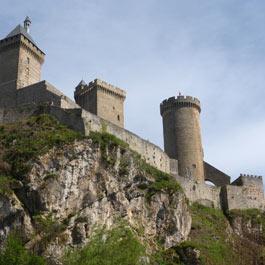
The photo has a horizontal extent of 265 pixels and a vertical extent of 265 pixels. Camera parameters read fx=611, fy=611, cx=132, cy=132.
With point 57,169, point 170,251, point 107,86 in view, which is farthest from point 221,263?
point 107,86

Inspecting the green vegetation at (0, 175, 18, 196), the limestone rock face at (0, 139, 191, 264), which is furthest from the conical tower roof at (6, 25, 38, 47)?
the green vegetation at (0, 175, 18, 196)

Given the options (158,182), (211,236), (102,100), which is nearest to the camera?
(158,182)

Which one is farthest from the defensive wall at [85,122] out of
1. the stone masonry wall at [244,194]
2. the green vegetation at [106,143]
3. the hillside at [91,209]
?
the stone masonry wall at [244,194]

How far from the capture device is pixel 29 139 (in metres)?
41.8

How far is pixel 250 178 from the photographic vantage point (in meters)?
54.9

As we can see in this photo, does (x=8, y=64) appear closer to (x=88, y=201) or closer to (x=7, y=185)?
(x=7, y=185)

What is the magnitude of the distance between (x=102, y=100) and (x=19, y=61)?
25.4 ft

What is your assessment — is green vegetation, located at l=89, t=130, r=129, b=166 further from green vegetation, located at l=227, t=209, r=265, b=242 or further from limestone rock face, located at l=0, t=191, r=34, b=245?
green vegetation, located at l=227, t=209, r=265, b=242

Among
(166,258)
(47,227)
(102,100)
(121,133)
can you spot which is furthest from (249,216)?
(47,227)

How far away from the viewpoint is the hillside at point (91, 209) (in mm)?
36688

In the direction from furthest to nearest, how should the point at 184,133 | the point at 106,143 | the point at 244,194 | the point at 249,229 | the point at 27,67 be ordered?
the point at 184,133, the point at 244,194, the point at 249,229, the point at 27,67, the point at 106,143

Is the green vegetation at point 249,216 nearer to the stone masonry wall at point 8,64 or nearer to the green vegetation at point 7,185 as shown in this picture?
the green vegetation at point 7,185

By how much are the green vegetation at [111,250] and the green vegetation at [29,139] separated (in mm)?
6360

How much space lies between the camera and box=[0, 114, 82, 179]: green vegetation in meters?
39.9
